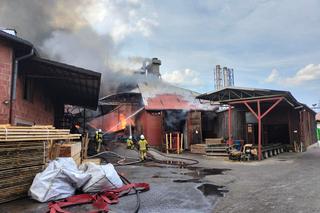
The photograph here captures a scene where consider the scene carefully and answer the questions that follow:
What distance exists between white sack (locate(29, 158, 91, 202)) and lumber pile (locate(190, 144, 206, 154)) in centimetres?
1423

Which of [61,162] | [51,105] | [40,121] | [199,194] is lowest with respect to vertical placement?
[199,194]

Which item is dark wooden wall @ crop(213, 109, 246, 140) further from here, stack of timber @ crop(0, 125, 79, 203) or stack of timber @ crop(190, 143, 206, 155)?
stack of timber @ crop(0, 125, 79, 203)

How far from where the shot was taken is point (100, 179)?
718 cm

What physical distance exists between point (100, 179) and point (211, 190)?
2999 millimetres

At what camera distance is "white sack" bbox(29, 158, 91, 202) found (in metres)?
6.57

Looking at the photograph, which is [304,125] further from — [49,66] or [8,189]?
[8,189]

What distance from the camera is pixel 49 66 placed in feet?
35.6

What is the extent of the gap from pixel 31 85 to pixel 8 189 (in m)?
Answer: 7.21

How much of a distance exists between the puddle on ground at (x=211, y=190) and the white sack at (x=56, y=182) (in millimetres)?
3035

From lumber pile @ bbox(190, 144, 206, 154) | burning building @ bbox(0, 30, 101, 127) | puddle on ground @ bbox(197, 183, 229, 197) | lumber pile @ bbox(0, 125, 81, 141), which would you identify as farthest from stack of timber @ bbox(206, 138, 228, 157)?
lumber pile @ bbox(0, 125, 81, 141)

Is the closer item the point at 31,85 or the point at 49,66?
the point at 49,66

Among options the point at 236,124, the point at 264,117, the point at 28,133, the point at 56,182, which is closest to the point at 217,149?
the point at 236,124

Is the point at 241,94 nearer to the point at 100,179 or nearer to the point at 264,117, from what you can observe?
the point at 264,117

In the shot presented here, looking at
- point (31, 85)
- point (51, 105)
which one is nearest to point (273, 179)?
point (31, 85)
